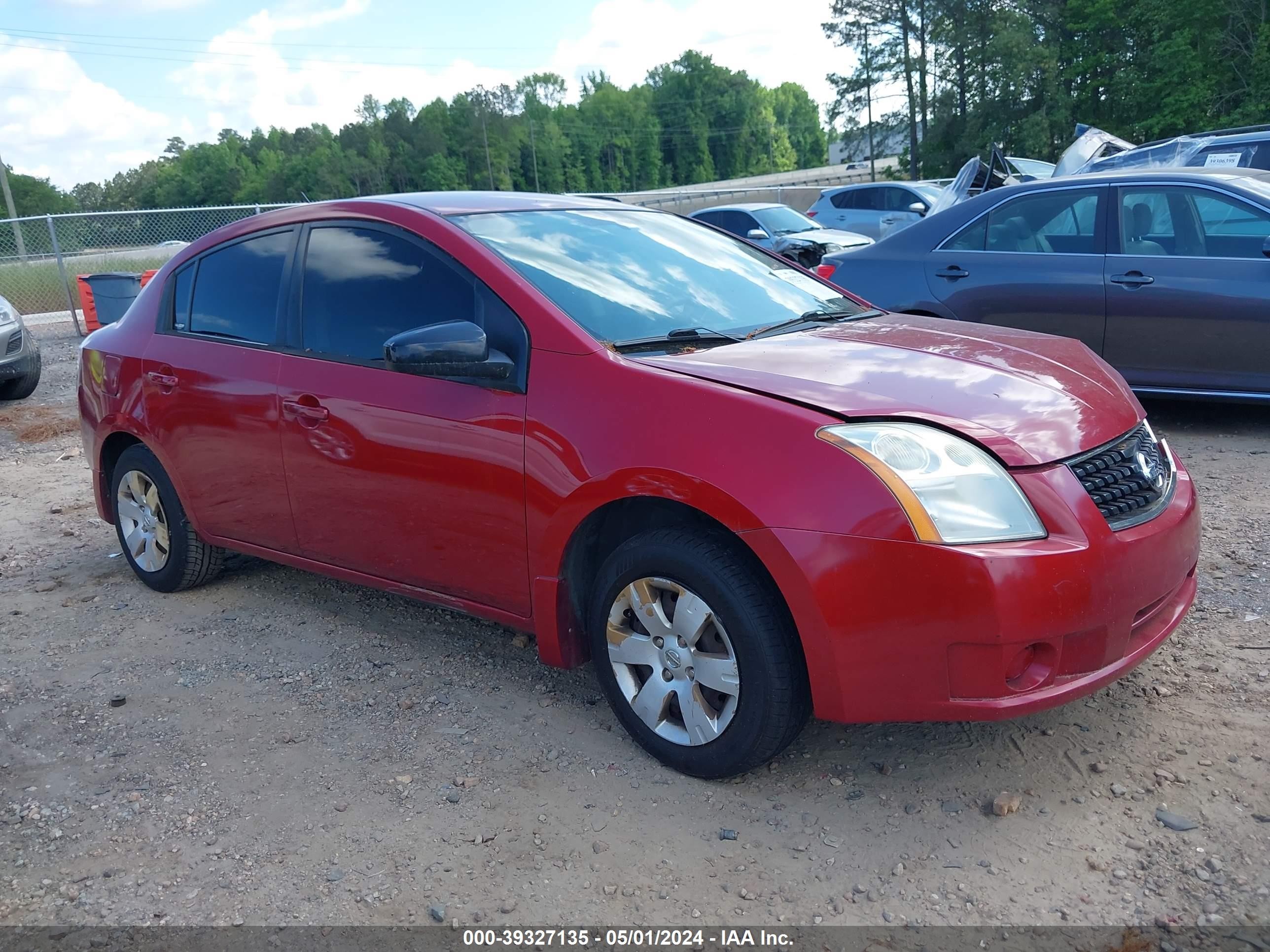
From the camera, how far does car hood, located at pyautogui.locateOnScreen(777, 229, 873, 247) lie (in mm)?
17391

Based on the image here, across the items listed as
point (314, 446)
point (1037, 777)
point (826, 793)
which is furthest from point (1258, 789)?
point (314, 446)

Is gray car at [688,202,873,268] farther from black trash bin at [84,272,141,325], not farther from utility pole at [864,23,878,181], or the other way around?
utility pole at [864,23,878,181]

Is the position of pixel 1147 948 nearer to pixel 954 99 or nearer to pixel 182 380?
pixel 182 380

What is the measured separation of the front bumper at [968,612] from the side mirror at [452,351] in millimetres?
1027

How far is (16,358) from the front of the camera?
1038 centimetres

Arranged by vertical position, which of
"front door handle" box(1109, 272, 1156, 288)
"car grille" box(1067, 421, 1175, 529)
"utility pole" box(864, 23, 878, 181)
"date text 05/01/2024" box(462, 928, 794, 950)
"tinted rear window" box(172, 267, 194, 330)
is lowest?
"date text 05/01/2024" box(462, 928, 794, 950)

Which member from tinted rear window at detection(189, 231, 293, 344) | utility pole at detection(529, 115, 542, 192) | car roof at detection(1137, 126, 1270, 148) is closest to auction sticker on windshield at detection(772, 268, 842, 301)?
tinted rear window at detection(189, 231, 293, 344)

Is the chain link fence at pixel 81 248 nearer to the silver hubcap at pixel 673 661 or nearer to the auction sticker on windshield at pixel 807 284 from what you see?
the auction sticker on windshield at pixel 807 284

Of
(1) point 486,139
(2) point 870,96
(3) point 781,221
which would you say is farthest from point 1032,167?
(1) point 486,139

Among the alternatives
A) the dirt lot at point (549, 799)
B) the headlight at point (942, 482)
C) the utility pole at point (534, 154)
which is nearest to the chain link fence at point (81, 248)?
the dirt lot at point (549, 799)

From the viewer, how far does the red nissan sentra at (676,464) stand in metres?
2.58

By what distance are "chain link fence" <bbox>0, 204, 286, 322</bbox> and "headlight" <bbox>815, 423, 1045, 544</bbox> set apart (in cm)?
1673

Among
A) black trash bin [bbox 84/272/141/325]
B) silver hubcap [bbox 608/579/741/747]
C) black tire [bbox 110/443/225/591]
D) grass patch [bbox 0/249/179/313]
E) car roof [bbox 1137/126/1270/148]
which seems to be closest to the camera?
silver hubcap [bbox 608/579/741/747]

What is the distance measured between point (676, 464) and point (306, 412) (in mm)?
1648
